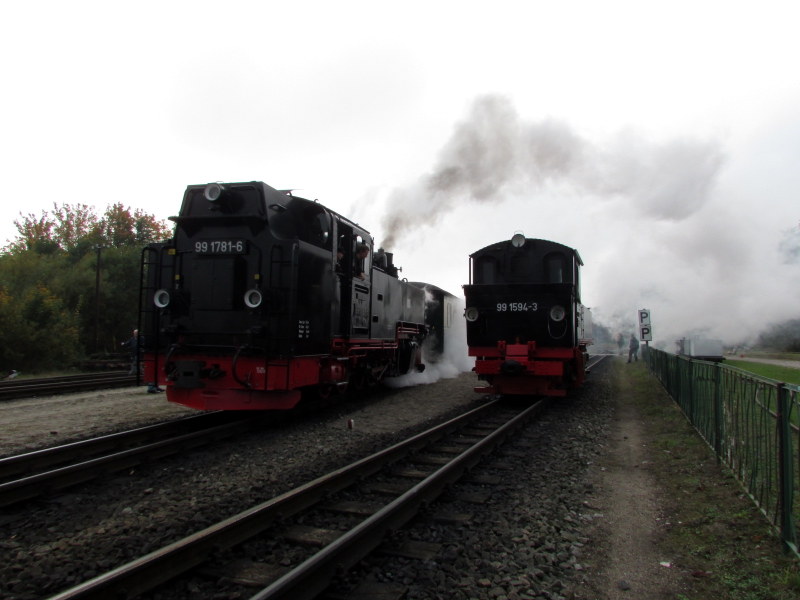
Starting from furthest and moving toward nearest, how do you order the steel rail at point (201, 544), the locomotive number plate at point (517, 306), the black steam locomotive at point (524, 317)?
the locomotive number plate at point (517, 306)
the black steam locomotive at point (524, 317)
the steel rail at point (201, 544)

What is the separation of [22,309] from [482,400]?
19670 mm

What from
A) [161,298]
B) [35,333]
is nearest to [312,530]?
[161,298]

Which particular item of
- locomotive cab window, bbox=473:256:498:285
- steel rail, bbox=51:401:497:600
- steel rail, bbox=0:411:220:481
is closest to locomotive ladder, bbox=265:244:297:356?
steel rail, bbox=0:411:220:481

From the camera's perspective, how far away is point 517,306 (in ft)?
37.4

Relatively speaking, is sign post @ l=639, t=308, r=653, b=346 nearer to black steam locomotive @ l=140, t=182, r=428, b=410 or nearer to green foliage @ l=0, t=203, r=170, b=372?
black steam locomotive @ l=140, t=182, r=428, b=410

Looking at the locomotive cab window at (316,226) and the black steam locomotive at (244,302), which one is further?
the locomotive cab window at (316,226)

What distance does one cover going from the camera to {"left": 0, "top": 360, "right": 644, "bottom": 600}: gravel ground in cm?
351

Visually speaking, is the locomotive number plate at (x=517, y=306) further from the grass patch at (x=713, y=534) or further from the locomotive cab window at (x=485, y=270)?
the grass patch at (x=713, y=534)

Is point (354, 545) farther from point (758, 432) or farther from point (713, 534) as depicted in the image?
point (758, 432)

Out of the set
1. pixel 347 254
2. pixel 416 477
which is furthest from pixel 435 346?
pixel 416 477

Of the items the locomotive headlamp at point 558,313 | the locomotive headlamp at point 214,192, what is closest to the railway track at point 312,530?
the locomotive headlamp at point 214,192

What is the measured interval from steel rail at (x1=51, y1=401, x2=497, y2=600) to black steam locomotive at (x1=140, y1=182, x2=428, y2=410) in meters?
2.55

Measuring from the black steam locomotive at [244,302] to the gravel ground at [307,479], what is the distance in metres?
0.90

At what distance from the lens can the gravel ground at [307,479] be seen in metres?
3.51
